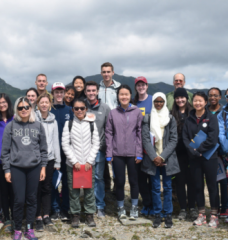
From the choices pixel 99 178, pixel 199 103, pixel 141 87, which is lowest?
pixel 99 178

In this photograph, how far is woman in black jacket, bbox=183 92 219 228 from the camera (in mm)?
5953

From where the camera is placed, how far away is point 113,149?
6.21m

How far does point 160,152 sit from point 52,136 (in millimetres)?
2759

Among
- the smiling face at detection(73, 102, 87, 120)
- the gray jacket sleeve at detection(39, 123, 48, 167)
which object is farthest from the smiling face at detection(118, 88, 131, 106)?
the gray jacket sleeve at detection(39, 123, 48, 167)

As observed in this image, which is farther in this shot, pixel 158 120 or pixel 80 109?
pixel 158 120

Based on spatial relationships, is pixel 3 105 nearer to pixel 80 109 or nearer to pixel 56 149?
pixel 56 149

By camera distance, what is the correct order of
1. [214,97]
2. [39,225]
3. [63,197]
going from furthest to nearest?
[214,97], [63,197], [39,225]

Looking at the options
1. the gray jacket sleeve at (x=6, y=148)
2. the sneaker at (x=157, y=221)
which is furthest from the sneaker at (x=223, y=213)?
the gray jacket sleeve at (x=6, y=148)

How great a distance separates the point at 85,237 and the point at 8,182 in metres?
2.21

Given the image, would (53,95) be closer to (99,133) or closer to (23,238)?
(99,133)

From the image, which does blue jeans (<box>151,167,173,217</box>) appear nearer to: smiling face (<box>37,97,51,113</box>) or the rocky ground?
the rocky ground

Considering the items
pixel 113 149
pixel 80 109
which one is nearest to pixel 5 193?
pixel 80 109

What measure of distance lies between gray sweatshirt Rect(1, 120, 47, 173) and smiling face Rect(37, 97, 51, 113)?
24.7 inches

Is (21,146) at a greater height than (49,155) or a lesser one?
greater
